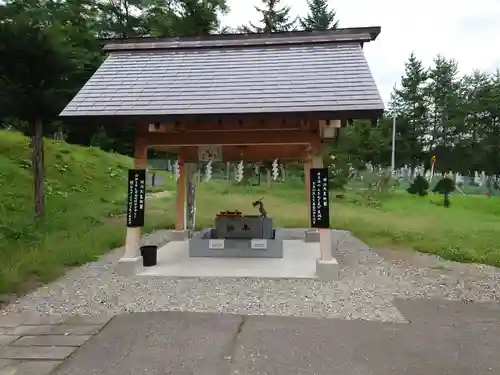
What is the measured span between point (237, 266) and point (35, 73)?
6.58 metres

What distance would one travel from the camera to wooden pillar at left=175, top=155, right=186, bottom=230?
9605 millimetres

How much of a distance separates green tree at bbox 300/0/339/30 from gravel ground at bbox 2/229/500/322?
28.6 m

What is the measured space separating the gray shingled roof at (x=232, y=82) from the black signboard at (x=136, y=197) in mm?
1111

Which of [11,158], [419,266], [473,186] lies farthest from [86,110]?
[473,186]

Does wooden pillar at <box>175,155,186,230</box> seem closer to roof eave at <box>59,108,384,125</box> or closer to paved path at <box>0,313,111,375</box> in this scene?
roof eave at <box>59,108,384,125</box>

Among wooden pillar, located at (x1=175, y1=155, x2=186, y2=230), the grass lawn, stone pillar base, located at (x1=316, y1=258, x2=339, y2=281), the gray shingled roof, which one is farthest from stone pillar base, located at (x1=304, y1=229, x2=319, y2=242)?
the gray shingled roof

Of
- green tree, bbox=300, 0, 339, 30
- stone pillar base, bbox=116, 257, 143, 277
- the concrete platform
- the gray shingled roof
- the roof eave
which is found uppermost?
green tree, bbox=300, 0, 339, 30

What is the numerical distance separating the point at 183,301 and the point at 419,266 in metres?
4.59

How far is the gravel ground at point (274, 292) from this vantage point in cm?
495

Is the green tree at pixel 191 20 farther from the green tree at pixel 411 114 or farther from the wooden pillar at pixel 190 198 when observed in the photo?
the green tree at pixel 411 114

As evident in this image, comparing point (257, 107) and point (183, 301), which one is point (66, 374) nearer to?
point (183, 301)

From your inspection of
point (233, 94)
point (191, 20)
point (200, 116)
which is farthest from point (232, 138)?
point (191, 20)

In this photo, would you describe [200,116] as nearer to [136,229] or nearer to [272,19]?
[136,229]

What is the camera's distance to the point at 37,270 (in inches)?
257
